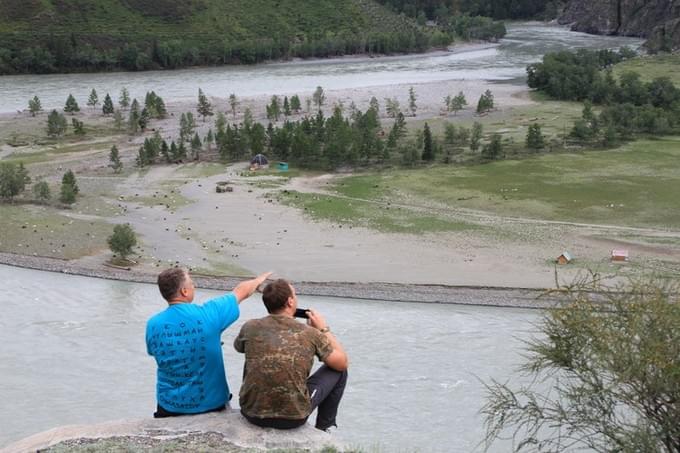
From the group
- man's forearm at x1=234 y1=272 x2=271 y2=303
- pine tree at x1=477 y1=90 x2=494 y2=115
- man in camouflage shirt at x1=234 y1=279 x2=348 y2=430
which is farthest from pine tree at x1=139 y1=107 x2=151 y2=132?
man in camouflage shirt at x1=234 y1=279 x2=348 y2=430

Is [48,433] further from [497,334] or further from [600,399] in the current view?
[497,334]

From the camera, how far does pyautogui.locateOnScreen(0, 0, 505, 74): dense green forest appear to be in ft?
340

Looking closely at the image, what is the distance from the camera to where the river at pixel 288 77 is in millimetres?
84850

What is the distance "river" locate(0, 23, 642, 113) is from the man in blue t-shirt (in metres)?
68.8

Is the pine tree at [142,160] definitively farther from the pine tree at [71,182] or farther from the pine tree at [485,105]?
the pine tree at [485,105]

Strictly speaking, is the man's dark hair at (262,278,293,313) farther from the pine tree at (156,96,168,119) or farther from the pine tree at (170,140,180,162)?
the pine tree at (156,96,168,119)

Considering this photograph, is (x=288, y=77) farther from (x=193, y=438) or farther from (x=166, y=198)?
(x=193, y=438)

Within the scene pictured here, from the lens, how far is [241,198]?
41.7 metres

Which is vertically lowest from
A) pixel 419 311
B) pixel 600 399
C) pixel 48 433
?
pixel 419 311

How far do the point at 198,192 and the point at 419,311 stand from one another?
62.1 feet

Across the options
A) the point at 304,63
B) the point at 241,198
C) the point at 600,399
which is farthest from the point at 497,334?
the point at 304,63

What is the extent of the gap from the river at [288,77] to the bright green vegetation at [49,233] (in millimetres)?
37427

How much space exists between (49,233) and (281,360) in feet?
96.2

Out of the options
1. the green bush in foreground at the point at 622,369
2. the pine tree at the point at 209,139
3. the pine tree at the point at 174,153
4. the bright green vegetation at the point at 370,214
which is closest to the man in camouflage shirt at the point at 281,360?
the green bush in foreground at the point at 622,369
